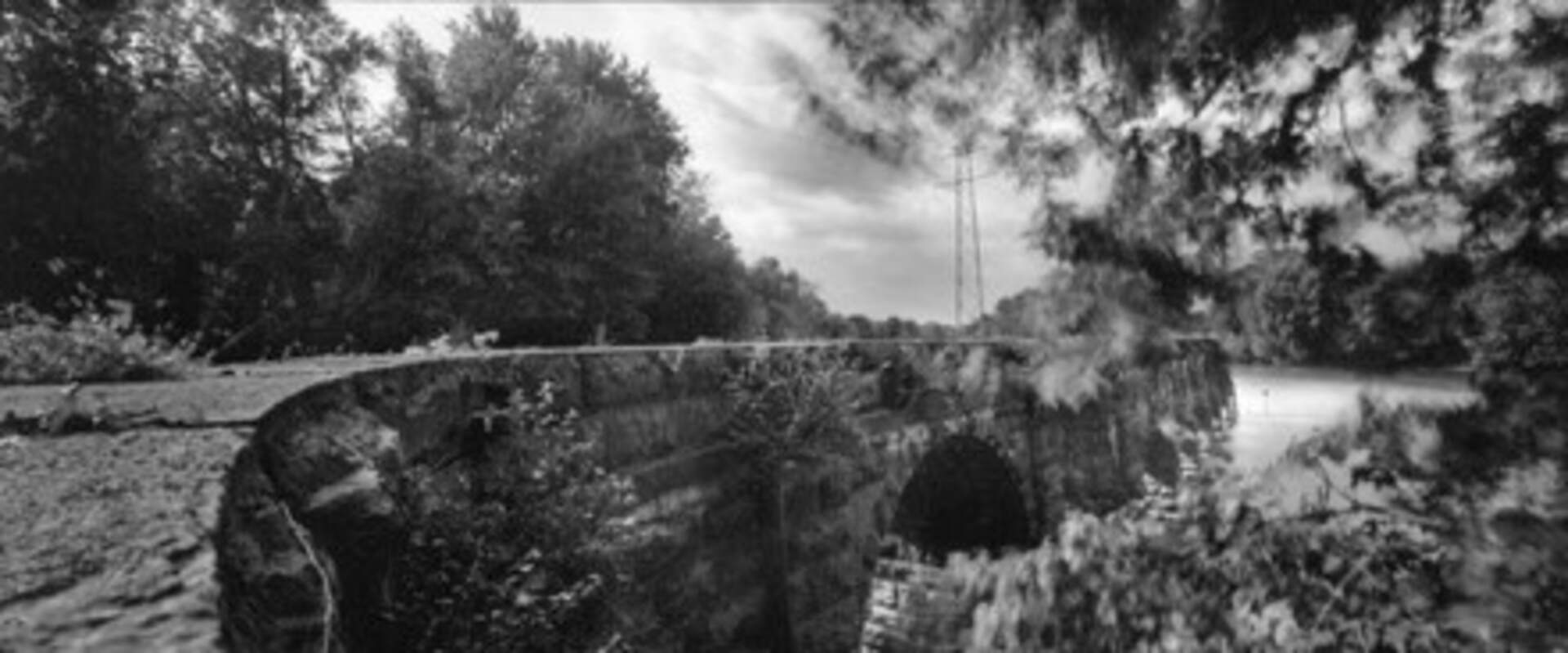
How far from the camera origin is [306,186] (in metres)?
17.5

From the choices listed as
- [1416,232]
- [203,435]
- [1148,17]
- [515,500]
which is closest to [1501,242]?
[1416,232]

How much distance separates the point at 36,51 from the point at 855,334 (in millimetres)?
15130

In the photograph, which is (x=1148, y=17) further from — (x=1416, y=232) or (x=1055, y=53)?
(x=1416, y=232)

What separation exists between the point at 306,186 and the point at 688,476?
15.6 m

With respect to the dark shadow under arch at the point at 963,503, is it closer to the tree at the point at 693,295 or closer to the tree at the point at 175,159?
the tree at the point at 175,159

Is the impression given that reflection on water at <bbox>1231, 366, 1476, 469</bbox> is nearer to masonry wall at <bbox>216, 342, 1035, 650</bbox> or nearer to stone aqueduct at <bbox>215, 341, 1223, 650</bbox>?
stone aqueduct at <bbox>215, 341, 1223, 650</bbox>

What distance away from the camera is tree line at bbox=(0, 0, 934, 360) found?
14312 mm

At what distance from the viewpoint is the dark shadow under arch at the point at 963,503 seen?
805 centimetres

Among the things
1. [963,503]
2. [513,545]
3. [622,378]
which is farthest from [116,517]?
[963,503]

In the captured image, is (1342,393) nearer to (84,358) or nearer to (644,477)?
(644,477)

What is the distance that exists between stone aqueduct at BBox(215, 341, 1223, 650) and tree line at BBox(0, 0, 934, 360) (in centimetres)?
556

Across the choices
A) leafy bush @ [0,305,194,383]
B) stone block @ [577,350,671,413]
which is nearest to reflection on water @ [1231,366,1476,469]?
stone block @ [577,350,671,413]

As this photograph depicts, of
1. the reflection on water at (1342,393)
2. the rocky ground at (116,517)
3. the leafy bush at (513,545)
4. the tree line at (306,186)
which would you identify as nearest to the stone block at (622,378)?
the leafy bush at (513,545)

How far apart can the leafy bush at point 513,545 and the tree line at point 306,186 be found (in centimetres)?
1044
